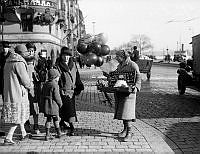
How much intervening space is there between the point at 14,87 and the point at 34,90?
1174 mm

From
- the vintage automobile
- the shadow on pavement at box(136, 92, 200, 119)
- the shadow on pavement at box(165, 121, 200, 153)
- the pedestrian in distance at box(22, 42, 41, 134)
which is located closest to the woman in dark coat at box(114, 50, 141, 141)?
the shadow on pavement at box(165, 121, 200, 153)

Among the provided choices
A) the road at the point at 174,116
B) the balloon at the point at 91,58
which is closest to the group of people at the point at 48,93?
the road at the point at 174,116

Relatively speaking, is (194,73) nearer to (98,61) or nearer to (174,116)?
(174,116)

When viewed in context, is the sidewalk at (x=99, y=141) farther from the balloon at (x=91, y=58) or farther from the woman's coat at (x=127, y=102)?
the balloon at (x=91, y=58)

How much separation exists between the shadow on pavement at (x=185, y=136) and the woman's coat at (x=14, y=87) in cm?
280

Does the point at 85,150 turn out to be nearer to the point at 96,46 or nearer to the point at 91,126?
the point at 91,126

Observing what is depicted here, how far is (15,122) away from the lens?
5.68 metres

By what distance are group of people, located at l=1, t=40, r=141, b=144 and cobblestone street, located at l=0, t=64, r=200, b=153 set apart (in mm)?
275

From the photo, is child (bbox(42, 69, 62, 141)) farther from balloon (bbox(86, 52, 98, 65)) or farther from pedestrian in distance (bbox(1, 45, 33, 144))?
balloon (bbox(86, 52, 98, 65))

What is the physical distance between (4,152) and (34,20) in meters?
29.2

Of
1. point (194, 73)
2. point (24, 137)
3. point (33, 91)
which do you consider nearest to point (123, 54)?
point (33, 91)

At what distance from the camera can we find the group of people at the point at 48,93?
5.64 metres

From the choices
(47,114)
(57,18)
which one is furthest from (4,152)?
(57,18)

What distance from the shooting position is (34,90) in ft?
22.2
